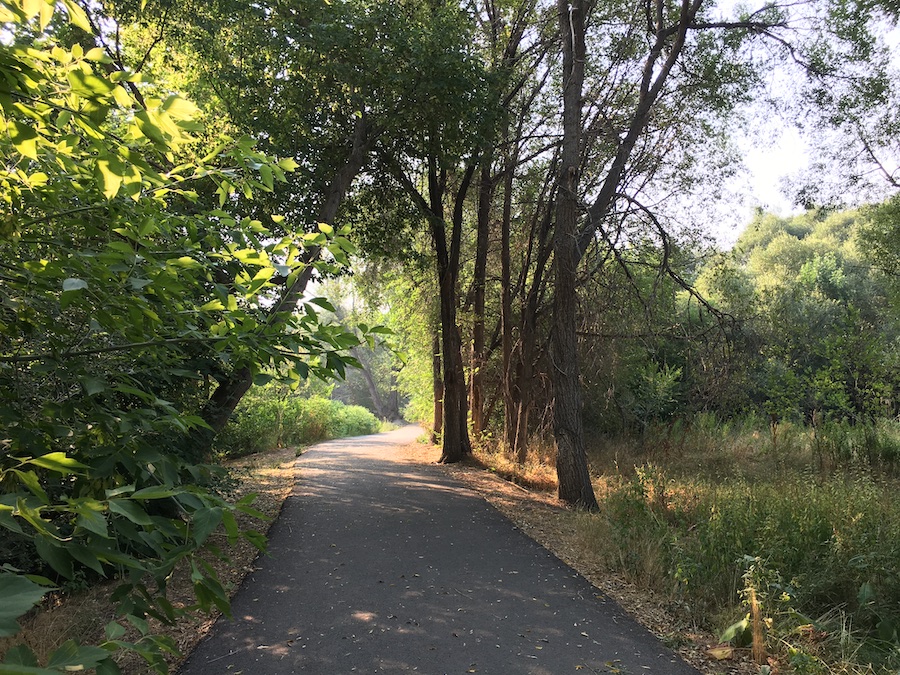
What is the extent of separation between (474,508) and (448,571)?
3115 mm

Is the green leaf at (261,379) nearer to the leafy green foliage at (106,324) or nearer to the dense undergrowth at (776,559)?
the leafy green foliage at (106,324)

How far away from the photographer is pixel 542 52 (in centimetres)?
1243

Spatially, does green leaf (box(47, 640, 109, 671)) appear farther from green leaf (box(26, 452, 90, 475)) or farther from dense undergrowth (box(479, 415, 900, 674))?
dense undergrowth (box(479, 415, 900, 674))

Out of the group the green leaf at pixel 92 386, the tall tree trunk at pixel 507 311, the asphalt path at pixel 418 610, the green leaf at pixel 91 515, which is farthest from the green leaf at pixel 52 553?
the tall tree trunk at pixel 507 311

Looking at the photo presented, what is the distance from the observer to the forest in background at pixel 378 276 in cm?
149

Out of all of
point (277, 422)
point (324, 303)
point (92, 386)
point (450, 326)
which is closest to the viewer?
point (92, 386)

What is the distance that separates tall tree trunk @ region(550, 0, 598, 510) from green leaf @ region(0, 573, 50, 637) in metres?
8.63

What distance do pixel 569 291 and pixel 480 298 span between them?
20.7 feet

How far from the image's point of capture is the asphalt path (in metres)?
4.09

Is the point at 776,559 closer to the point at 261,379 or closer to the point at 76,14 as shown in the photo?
the point at 261,379

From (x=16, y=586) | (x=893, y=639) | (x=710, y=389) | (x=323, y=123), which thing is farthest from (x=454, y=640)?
(x=323, y=123)

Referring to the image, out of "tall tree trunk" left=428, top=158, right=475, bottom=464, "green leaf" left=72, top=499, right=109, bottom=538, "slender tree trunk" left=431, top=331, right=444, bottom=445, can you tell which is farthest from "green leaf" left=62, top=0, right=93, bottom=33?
"slender tree trunk" left=431, top=331, right=444, bottom=445

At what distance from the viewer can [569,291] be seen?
928 cm

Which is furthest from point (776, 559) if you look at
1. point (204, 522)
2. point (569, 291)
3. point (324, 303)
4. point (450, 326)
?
point (450, 326)
